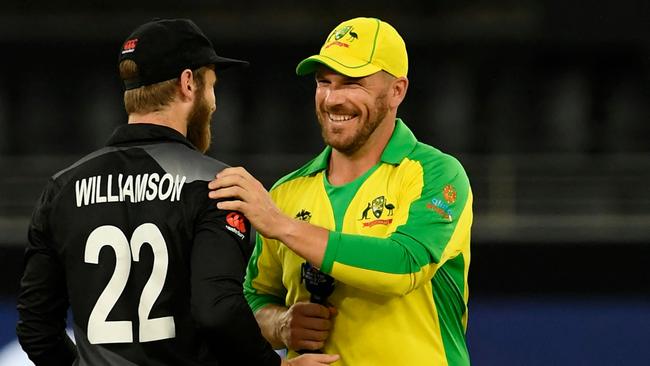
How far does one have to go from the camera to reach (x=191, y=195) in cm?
247

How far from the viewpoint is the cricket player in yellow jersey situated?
2.72 m

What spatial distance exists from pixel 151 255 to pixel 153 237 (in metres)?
0.04

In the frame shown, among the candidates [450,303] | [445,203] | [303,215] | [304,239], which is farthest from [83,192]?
[450,303]

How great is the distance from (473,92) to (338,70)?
41.1 ft

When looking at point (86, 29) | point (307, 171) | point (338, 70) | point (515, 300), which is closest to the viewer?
point (338, 70)

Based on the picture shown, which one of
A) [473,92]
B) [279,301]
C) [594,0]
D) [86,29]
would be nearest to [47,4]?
[86,29]

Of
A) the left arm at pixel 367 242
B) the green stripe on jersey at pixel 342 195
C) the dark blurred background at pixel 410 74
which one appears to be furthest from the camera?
the dark blurred background at pixel 410 74

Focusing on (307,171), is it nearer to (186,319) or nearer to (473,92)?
(186,319)

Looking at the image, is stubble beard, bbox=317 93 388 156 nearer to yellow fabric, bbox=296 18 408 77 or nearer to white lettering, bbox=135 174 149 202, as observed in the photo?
yellow fabric, bbox=296 18 408 77

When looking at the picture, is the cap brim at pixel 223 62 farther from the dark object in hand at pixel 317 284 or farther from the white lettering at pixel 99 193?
the dark object in hand at pixel 317 284

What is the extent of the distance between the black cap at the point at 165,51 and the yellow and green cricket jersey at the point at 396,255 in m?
0.53

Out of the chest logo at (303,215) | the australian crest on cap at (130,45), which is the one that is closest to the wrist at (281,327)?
the chest logo at (303,215)

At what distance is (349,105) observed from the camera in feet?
9.21

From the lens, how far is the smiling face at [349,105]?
9.23 ft
